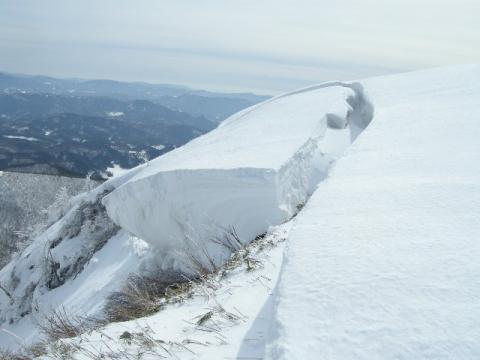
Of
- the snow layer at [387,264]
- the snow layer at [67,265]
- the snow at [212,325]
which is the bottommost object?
the snow layer at [67,265]

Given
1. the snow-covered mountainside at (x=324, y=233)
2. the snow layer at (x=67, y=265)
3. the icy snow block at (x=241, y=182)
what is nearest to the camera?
the snow-covered mountainside at (x=324, y=233)

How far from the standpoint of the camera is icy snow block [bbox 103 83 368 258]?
6285 millimetres

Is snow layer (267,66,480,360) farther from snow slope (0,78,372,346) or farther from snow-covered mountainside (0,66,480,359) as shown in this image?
snow slope (0,78,372,346)

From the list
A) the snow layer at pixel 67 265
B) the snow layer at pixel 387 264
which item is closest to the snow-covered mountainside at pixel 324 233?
the snow layer at pixel 387 264

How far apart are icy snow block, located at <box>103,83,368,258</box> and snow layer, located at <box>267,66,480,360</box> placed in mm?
1788

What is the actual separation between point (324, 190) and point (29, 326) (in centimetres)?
1271

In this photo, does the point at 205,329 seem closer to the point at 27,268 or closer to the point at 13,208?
the point at 27,268

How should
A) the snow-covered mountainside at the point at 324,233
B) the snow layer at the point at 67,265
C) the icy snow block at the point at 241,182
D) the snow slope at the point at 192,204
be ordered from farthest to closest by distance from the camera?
the snow layer at the point at 67,265, the snow slope at the point at 192,204, the icy snow block at the point at 241,182, the snow-covered mountainside at the point at 324,233

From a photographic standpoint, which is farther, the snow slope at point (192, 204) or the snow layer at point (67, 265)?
the snow layer at point (67, 265)

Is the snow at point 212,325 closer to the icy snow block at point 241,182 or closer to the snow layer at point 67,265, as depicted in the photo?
the icy snow block at point 241,182

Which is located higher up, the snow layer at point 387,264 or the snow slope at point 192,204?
the snow layer at point 387,264

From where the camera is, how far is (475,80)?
8695mm

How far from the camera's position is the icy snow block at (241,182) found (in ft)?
20.6

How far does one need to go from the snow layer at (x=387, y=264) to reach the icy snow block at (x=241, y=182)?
179 cm
